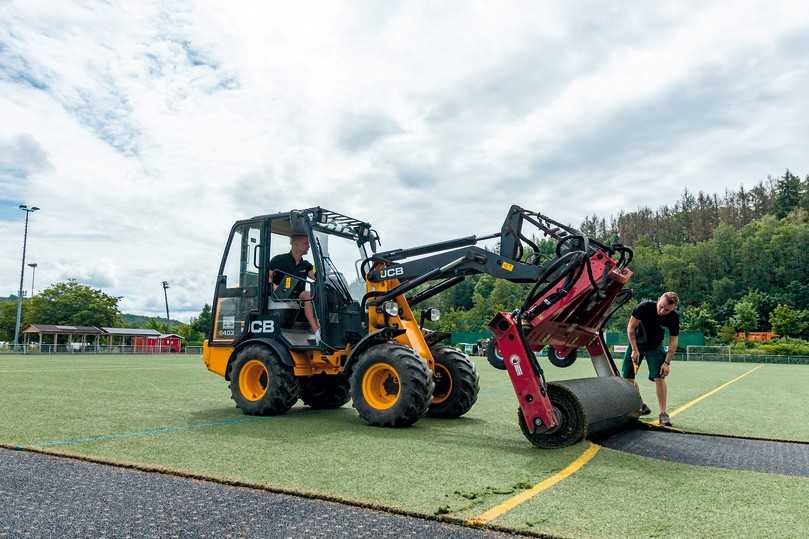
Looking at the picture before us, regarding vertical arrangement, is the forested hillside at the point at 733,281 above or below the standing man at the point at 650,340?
above

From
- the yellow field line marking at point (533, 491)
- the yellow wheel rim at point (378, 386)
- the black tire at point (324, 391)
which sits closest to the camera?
the yellow field line marking at point (533, 491)

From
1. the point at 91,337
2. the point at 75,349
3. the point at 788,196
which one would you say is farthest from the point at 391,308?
the point at 788,196

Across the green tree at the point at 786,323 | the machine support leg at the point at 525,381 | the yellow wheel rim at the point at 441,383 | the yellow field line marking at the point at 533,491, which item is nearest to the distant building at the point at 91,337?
the yellow wheel rim at the point at 441,383

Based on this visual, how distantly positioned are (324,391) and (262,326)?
1.52 meters

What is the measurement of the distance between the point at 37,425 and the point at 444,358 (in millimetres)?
5117

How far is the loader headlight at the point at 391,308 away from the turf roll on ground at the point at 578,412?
96.0 inches

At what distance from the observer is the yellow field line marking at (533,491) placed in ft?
12.7

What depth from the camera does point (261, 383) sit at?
30.1 feet

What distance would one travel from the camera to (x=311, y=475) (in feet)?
16.4

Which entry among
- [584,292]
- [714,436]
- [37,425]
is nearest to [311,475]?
[584,292]

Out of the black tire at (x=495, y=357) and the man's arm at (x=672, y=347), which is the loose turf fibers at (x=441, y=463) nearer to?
the black tire at (x=495, y=357)

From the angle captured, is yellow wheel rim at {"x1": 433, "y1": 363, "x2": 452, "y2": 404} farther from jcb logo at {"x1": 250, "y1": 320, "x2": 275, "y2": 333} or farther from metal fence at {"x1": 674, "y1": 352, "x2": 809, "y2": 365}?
metal fence at {"x1": 674, "y1": 352, "x2": 809, "y2": 365}

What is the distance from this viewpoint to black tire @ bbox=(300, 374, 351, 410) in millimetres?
9594

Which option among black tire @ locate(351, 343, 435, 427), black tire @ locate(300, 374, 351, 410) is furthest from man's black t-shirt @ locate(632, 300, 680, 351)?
black tire @ locate(300, 374, 351, 410)
